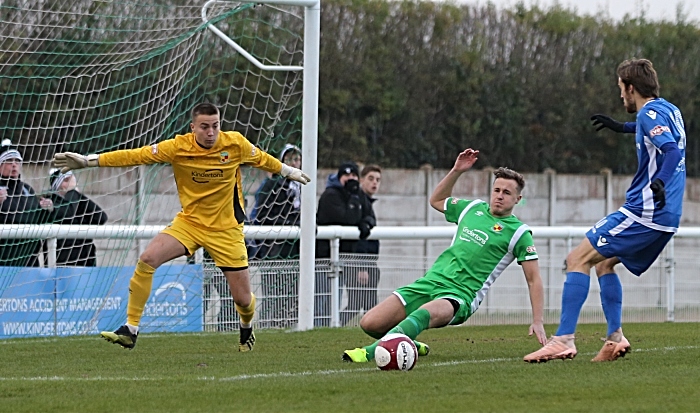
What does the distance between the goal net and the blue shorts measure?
5107mm

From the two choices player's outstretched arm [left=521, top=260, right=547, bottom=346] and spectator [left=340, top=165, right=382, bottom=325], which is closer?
player's outstretched arm [left=521, top=260, right=547, bottom=346]

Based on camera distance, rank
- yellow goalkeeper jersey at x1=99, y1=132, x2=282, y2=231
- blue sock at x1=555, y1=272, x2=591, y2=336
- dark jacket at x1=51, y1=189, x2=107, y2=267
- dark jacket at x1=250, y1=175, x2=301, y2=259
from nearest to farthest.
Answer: blue sock at x1=555, y1=272, x2=591, y2=336
yellow goalkeeper jersey at x1=99, y1=132, x2=282, y2=231
dark jacket at x1=51, y1=189, x2=107, y2=267
dark jacket at x1=250, y1=175, x2=301, y2=259

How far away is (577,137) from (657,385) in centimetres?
1752

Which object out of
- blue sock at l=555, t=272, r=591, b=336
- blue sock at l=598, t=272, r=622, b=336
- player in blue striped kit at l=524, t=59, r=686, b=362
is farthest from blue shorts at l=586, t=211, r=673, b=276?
blue sock at l=598, t=272, r=622, b=336

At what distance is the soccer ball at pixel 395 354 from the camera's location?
24.1ft

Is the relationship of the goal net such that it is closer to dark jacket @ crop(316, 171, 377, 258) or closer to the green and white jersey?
dark jacket @ crop(316, 171, 377, 258)

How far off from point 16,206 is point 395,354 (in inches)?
211

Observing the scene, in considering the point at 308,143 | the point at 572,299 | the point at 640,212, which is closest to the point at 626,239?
the point at 640,212

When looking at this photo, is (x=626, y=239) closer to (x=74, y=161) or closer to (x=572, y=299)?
(x=572, y=299)

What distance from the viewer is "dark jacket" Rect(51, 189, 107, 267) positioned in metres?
11.9

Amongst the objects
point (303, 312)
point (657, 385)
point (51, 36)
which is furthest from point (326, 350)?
point (51, 36)

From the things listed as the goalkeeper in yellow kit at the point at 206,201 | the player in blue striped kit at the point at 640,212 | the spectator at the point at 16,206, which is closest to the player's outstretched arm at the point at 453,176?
the player in blue striped kit at the point at 640,212

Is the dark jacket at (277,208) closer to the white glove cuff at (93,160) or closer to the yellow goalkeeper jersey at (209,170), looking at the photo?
the yellow goalkeeper jersey at (209,170)

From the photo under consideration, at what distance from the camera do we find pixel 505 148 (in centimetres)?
2292
